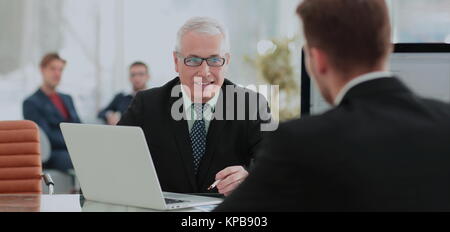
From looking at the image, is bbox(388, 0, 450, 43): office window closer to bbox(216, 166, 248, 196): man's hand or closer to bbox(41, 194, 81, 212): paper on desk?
bbox(216, 166, 248, 196): man's hand

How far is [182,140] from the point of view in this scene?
2.81 metres

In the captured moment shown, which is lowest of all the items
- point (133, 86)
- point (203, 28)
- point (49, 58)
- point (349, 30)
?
point (133, 86)

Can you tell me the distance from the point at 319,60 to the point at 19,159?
228 centimetres

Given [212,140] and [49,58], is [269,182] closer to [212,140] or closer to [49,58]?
[212,140]

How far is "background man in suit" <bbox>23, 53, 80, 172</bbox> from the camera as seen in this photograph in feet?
23.4

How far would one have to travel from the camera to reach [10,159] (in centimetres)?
337

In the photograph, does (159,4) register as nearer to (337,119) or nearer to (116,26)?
(116,26)

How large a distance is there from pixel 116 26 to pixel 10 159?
5.27 metres

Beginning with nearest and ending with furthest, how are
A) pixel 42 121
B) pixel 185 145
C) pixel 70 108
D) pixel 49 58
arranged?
pixel 185 145, pixel 42 121, pixel 70 108, pixel 49 58

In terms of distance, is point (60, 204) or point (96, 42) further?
point (96, 42)

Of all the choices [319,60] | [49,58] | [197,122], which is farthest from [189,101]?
[49,58]

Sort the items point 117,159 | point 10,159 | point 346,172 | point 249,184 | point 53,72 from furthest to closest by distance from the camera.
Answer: point 53,72, point 10,159, point 117,159, point 249,184, point 346,172

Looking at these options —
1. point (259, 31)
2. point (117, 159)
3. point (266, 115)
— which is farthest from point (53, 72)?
point (117, 159)

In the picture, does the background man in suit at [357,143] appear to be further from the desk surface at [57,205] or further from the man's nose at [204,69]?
the man's nose at [204,69]
